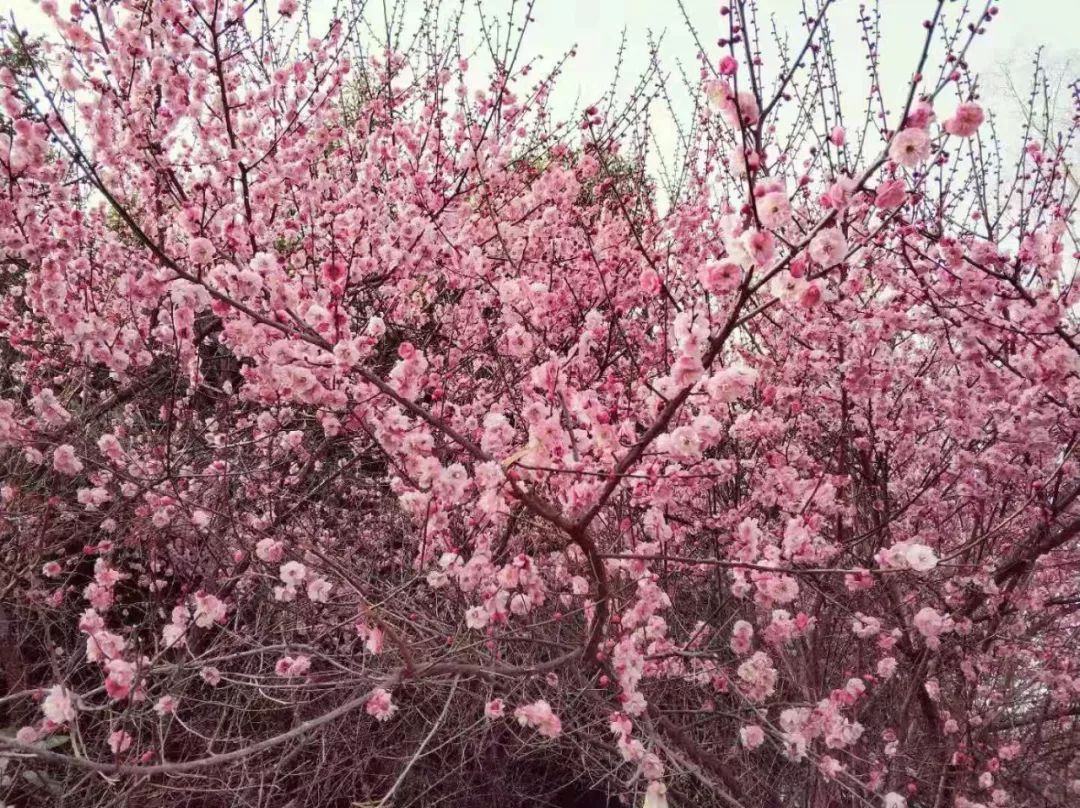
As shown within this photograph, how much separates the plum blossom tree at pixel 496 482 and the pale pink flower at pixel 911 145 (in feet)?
2.90

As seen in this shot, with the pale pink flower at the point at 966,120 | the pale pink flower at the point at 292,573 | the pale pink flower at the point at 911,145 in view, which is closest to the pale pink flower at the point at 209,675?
the pale pink flower at the point at 292,573

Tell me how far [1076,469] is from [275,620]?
A: 567cm

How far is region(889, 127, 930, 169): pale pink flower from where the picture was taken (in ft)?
6.44

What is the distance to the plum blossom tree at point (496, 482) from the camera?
11.9ft

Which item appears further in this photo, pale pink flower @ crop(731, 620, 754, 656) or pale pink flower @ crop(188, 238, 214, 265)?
pale pink flower @ crop(731, 620, 754, 656)

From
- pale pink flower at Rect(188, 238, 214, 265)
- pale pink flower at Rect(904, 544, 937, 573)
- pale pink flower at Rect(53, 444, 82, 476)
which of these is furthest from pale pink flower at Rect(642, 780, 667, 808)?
pale pink flower at Rect(53, 444, 82, 476)

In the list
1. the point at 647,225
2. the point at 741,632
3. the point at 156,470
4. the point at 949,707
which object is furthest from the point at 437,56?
the point at 949,707

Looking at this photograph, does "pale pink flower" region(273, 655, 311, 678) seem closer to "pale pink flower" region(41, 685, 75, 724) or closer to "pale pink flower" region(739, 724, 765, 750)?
"pale pink flower" region(41, 685, 75, 724)

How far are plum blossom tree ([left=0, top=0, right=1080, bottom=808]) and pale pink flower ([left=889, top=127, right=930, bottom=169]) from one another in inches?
34.8

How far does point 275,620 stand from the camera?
5.57 m

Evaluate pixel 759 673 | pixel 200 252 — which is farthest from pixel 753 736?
pixel 200 252

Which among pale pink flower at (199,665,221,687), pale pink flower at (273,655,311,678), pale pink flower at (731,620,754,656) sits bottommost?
pale pink flower at (199,665,221,687)

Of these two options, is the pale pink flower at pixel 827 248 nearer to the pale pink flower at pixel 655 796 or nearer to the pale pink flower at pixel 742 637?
the pale pink flower at pixel 655 796

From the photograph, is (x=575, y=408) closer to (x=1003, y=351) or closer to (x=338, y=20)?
(x=1003, y=351)
